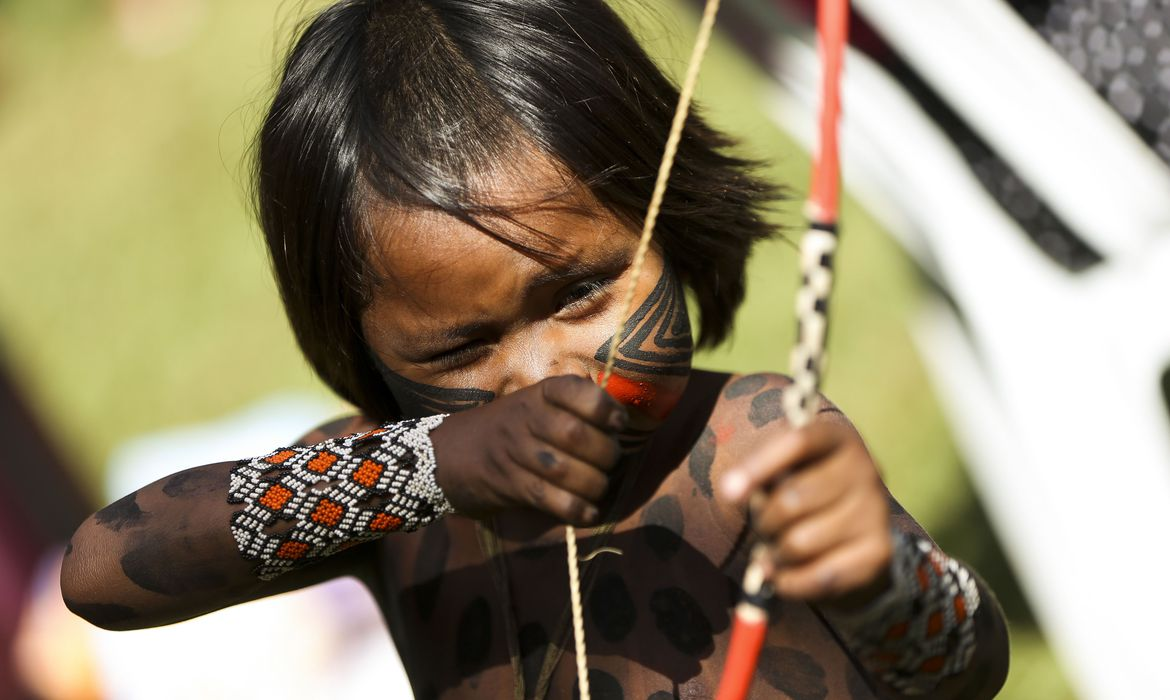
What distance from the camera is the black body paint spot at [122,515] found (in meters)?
1.32

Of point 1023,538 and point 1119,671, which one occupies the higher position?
point 1023,538

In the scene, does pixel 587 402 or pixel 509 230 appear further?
pixel 509 230

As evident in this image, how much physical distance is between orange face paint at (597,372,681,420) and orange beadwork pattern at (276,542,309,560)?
13.3 inches

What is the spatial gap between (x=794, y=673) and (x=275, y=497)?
1.89 ft

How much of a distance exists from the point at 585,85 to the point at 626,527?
495mm

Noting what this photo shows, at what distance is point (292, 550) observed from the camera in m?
1.22

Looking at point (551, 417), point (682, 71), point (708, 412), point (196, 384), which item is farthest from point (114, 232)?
point (551, 417)

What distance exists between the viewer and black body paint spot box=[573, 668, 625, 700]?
1.35m

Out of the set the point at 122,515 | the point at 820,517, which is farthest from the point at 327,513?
the point at 820,517

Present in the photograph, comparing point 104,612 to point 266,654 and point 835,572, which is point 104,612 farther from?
point 266,654

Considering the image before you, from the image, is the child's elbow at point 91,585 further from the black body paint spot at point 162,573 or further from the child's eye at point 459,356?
the child's eye at point 459,356

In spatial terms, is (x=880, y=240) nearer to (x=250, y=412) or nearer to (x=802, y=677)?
(x=250, y=412)

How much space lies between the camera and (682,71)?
3455 mm

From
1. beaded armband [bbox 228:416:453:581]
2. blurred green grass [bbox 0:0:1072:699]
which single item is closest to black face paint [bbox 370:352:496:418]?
beaded armband [bbox 228:416:453:581]
